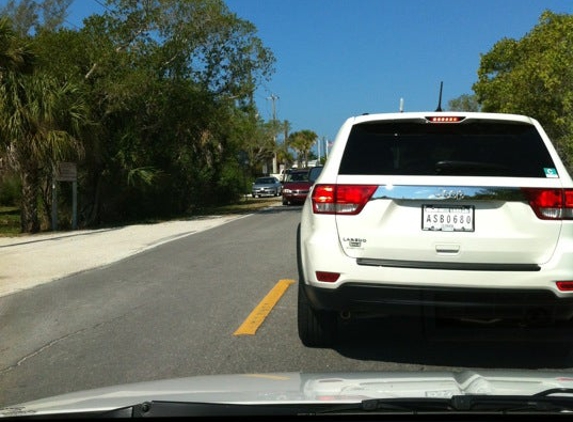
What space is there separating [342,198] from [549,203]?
1516 mm

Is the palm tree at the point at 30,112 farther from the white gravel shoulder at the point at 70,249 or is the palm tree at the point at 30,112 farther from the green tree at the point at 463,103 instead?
the green tree at the point at 463,103

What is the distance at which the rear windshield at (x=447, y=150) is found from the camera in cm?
538

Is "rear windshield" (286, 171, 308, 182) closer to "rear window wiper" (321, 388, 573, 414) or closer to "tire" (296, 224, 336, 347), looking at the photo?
"tire" (296, 224, 336, 347)

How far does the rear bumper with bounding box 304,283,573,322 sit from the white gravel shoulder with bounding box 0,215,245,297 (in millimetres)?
6333

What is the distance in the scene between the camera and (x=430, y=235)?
17.1ft

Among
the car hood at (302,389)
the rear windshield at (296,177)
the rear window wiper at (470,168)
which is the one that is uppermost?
the rear window wiper at (470,168)

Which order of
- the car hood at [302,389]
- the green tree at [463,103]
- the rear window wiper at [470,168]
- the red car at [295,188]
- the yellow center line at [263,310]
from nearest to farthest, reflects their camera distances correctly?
the car hood at [302,389] < the rear window wiper at [470,168] < the yellow center line at [263,310] < the red car at [295,188] < the green tree at [463,103]

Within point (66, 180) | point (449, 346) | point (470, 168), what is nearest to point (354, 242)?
point (470, 168)

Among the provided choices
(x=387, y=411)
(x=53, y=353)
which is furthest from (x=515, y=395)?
(x=53, y=353)

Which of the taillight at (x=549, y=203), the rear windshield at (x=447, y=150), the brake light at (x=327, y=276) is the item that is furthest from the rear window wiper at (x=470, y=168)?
the brake light at (x=327, y=276)

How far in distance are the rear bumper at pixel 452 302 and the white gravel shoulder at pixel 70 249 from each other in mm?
6333

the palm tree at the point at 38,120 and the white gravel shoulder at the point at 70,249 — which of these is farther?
the palm tree at the point at 38,120

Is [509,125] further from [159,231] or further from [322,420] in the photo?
[159,231]

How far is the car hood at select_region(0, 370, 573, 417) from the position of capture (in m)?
3.31
